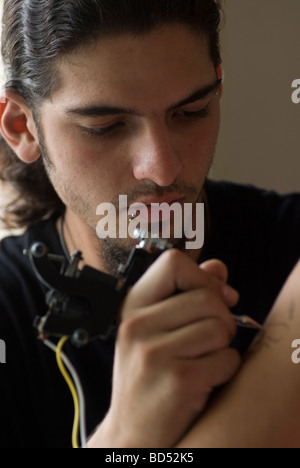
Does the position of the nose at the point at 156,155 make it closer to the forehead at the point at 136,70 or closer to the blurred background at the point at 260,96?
the forehead at the point at 136,70

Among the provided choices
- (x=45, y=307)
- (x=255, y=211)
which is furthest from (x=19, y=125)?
(x=255, y=211)

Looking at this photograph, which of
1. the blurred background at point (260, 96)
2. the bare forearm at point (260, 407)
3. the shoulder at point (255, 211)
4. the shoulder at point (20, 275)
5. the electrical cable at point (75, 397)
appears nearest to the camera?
the bare forearm at point (260, 407)

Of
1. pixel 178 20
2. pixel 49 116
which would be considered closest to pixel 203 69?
pixel 178 20

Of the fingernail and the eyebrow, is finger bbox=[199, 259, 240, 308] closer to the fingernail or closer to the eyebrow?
the fingernail

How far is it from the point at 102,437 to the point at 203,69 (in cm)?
67

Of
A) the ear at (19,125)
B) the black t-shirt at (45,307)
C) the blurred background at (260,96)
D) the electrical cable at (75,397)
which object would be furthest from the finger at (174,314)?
the blurred background at (260,96)

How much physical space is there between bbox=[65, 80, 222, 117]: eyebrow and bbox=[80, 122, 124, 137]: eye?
33mm

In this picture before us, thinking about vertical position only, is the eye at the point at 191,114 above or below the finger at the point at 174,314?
above

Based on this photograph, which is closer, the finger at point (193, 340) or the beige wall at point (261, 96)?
the finger at point (193, 340)

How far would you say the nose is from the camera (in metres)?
1.08

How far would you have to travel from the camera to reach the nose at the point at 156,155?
3.54 feet

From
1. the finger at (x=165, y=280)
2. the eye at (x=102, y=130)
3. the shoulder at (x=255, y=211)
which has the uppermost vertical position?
the eye at (x=102, y=130)

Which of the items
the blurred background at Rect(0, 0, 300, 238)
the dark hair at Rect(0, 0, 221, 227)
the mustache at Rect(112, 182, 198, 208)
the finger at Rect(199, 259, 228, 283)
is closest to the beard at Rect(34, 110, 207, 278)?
the mustache at Rect(112, 182, 198, 208)

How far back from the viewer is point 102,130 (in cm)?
113
